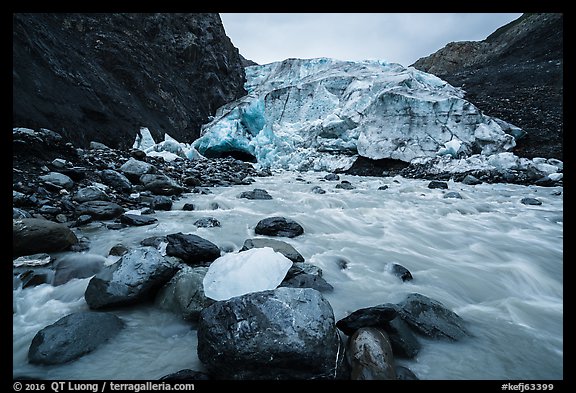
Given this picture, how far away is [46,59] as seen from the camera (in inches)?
338

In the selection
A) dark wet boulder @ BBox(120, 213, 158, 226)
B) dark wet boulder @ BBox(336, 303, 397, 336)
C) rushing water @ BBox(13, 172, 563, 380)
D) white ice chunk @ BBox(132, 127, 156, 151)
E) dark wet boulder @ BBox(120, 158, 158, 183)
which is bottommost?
rushing water @ BBox(13, 172, 563, 380)

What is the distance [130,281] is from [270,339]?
1.10 meters

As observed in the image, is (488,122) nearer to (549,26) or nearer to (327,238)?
(327,238)

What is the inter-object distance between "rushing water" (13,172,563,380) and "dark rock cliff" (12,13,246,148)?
20.2 feet

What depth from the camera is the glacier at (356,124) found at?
37.8 feet

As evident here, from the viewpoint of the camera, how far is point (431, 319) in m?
1.59

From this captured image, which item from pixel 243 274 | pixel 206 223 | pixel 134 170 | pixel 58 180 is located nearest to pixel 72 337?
pixel 243 274

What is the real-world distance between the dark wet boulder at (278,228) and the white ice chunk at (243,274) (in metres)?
1.46

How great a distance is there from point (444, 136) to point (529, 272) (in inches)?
418

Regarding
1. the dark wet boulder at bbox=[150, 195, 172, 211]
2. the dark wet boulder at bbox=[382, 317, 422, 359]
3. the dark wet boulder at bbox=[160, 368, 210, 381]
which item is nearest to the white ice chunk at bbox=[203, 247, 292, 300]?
the dark wet boulder at bbox=[160, 368, 210, 381]

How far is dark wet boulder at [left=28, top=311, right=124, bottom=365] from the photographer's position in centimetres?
127

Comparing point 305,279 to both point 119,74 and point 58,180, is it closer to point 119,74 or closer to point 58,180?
point 58,180

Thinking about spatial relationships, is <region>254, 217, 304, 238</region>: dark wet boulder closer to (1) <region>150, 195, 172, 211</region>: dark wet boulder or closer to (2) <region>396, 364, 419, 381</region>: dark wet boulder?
(1) <region>150, 195, 172, 211</region>: dark wet boulder

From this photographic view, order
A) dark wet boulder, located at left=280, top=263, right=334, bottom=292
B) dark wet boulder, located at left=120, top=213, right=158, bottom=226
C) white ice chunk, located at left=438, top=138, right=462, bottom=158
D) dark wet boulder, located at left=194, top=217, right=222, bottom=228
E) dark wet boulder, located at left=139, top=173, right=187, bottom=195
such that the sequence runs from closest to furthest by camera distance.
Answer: dark wet boulder, located at left=280, top=263, right=334, bottom=292 < dark wet boulder, located at left=120, top=213, right=158, bottom=226 < dark wet boulder, located at left=194, top=217, right=222, bottom=228 < dark wet boulder, located at left=139, top=173, right=187, bottom=195 < white ice chunk, located at left=438, top=138, right=462, bottom=158
